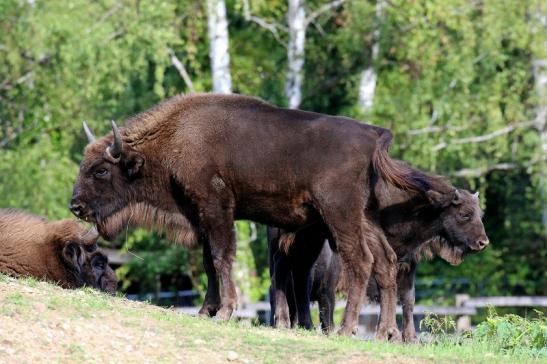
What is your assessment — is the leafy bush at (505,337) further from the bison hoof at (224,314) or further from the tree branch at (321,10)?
the tree branch at (321,10)

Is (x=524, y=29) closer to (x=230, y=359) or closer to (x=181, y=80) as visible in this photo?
(x=181, y=80)

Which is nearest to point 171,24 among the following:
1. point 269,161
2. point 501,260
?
point 501,260

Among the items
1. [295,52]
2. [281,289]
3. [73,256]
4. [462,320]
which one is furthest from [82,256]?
[295,52]

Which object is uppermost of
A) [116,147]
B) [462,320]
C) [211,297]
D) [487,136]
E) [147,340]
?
[487,136]

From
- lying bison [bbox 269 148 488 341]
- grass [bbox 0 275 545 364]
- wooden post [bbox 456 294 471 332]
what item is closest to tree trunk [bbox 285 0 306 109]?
wooden post [bbox 456 294 471 332]

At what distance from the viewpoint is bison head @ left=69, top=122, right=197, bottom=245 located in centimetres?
1329

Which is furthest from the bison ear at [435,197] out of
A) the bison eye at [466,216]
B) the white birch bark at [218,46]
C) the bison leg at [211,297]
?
the white birch bark at [218,46]

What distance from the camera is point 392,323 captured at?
1280 cm

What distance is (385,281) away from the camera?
12969 millimetres

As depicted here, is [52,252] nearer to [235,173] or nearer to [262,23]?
[235,173]

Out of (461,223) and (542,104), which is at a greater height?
(542,104)

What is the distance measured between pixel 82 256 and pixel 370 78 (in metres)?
14.7

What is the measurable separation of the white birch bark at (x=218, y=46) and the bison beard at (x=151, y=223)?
1128 cm

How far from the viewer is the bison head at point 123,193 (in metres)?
13.3
